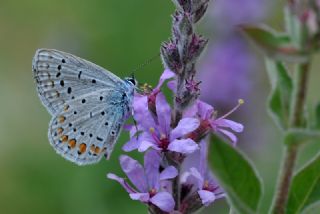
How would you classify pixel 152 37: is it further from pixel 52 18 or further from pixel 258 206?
pixel 258 206

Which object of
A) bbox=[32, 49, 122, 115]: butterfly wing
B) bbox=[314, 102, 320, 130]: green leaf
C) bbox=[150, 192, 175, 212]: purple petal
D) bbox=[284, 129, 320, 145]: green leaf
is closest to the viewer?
bbox=[284, 129, 320, 145]: green leaf

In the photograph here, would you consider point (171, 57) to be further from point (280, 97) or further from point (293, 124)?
point (293, 124)

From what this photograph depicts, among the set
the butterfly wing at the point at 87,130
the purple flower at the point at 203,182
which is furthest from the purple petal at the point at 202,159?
the butterfly wing at the point at 87,130

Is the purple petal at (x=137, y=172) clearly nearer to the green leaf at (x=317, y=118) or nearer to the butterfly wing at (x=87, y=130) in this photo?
the butterfly wing at (x=87, y=130)

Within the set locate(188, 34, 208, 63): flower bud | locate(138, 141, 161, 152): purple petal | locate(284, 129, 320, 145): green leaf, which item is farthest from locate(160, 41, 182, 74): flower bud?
locate(284, 129, 320, 145): green leaf

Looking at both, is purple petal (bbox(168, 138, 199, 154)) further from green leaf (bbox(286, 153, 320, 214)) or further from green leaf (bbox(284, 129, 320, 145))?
green leaf (bbox(284, 129, 320, 145))

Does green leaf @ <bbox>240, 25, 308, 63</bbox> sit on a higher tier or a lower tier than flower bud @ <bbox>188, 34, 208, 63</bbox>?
higher
